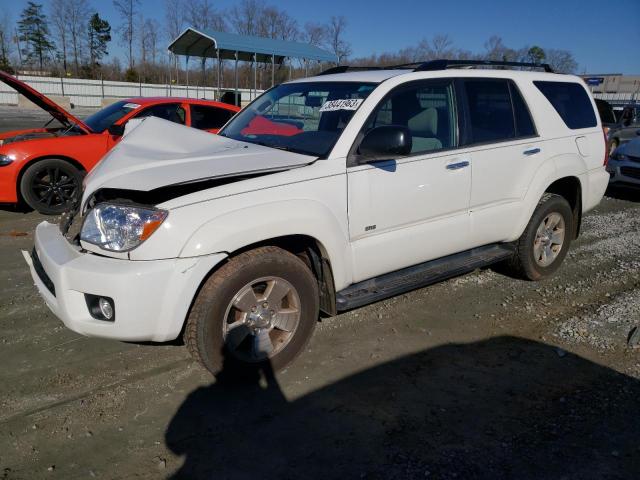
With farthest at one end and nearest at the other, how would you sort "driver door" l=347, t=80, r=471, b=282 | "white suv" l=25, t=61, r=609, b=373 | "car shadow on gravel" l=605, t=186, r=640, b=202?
"car shadow on gravel" l=605, t=186, r=640, b=202, "driver door" l=347, t=80, r=471, b=282, "white suv" l=25, t=61, r=609, b=373

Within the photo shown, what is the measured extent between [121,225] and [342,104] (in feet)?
5.76

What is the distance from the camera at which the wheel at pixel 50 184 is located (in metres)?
6.62

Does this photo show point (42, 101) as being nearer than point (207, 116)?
Yes

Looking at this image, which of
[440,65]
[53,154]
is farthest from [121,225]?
[53,154]

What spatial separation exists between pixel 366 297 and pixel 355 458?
118cm

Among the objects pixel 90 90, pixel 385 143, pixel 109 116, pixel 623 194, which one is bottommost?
pixel 623 194

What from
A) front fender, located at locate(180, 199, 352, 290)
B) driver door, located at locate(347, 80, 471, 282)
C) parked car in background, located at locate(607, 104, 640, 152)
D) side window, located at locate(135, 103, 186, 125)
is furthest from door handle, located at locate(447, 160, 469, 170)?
parked car in background, located at locate(607, 104, 640, 152)

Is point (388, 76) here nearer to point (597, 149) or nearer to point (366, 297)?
point (366, 297)

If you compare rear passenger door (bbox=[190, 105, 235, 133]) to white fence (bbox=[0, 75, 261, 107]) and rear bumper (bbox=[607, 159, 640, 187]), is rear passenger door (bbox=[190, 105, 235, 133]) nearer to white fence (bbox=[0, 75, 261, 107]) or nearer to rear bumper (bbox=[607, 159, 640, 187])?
rear bumper (bbox=[607, 159, 640, 187])

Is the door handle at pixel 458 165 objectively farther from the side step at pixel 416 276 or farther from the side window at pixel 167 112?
the side window at pixel 167 112

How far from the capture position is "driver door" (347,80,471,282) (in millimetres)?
3381

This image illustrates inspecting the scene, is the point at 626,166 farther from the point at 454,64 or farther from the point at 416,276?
the point at 416,276

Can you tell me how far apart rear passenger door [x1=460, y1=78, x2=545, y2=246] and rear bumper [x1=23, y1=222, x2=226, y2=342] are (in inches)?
91.1

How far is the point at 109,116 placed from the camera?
7754 millimetres
